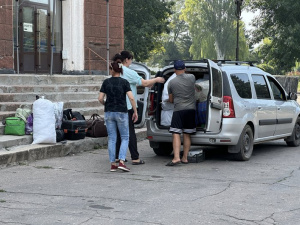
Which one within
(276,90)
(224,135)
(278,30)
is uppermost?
(278,30)

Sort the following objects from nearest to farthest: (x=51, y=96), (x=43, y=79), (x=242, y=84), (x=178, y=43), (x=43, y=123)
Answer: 1. (x=242, y=84)
2. (x=43, y=123)
3. (x=51, y=96)
4. (x=43, y=79)
5. (x=178, y=43)

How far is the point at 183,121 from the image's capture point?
9711 millimetres

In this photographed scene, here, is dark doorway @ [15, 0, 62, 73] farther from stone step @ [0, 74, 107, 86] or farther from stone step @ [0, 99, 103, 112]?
stone step @ [0, 99, 103, 112]

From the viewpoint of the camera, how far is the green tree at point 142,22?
4381 cm

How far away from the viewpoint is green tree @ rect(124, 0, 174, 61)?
144ft

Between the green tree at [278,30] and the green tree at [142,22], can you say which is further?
the green tree at [142,22]

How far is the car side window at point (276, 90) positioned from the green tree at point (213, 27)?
66.2m

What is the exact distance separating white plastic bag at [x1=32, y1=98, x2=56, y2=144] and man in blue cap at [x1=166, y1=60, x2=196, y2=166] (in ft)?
7.62

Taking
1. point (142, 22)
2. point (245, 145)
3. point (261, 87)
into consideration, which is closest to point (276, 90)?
point (261, 87)

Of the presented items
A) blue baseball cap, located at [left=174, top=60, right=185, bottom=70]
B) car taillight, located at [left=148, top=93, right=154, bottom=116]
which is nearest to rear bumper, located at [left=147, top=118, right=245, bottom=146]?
car taillight, located at [left=148, top=93, right=154, bottom=116]

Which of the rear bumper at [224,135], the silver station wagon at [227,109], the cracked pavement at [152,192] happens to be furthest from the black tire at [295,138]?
the rear bumper at [224,135]

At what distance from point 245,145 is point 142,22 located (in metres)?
35.3

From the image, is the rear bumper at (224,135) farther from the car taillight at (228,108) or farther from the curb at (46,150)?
the curb at (46,150)

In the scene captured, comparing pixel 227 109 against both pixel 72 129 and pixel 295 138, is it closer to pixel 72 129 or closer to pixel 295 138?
pixel 72 129
